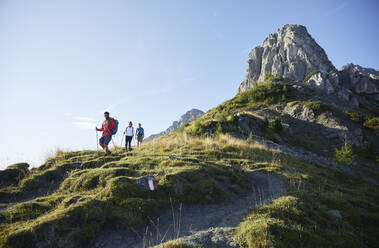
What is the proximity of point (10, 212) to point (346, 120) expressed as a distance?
55.9m

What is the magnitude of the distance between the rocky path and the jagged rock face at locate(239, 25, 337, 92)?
113 m

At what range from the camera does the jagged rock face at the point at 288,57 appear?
104438 mm

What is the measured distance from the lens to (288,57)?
113812mm

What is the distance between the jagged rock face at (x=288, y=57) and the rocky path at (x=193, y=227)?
112735 millimetres

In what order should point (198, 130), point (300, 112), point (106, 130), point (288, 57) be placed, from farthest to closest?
point (288, 57) → point (300, 112) → point (198, 130) → point (106, 130)

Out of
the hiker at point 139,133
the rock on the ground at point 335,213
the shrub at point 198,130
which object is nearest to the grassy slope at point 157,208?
the rock on the ground at point 335,213

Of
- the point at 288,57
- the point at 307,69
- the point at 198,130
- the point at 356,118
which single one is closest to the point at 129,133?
the point at 198,130

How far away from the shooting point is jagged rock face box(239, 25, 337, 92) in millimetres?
104438

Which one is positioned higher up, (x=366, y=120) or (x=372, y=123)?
(x=366, y=120)

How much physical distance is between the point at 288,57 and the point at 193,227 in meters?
134

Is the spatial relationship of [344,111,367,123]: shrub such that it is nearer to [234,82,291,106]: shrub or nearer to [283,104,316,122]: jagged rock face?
[283,104,316,122]: jagged rock face

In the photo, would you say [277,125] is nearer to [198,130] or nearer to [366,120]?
[198,130]

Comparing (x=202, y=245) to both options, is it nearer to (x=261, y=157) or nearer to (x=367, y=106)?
(x=261, y=157)

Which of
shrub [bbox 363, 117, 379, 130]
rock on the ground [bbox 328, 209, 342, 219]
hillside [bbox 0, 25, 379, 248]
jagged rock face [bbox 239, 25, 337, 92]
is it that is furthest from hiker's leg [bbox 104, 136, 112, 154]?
jagged rock face [bbox 239, 25, 337, 92]
